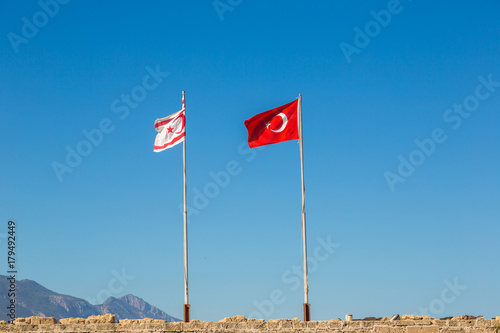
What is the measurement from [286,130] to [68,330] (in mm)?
11786

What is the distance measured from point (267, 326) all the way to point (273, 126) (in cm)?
809

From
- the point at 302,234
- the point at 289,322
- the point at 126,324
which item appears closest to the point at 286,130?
the point at 302,234

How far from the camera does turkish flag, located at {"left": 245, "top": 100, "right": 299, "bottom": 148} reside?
2909 cm

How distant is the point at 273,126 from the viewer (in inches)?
1154

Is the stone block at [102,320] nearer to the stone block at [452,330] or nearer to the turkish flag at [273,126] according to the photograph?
the turkish flag at [273,126]

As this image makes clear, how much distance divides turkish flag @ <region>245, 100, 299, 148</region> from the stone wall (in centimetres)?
730

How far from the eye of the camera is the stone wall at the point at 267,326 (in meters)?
26.0

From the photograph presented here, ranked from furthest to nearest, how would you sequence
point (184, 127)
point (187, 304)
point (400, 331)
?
point (184, 127) < point (187, 304) < point (400, 331)

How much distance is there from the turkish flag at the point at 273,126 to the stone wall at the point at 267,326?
23.9 feet

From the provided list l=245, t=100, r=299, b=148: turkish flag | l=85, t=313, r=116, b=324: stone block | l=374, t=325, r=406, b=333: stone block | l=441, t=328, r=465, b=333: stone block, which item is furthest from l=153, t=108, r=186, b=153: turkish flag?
l=441, t=328, r=465, b=333: stone block

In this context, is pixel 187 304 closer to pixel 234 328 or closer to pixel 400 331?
pixel 234 328

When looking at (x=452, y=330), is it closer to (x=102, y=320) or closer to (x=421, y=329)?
(x=421, y=329)

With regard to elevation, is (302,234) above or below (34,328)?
above

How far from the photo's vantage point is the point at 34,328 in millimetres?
28266
